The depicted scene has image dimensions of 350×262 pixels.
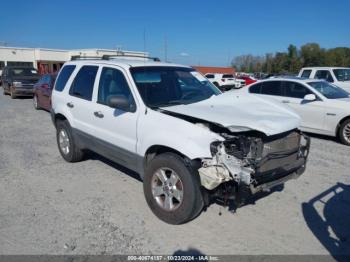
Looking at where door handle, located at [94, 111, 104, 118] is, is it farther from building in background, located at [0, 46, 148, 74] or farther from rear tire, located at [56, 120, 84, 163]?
building in background, located at [0, 46, 148, 74]

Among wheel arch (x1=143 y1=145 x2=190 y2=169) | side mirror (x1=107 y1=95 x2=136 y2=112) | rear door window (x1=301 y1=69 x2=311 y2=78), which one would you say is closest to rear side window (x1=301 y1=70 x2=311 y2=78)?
rear door window (x1=301 y1=69 x2=311 y2=78)

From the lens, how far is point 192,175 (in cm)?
348

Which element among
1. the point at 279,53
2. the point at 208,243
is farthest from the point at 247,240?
the point at 279,53

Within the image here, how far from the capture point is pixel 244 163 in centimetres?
343

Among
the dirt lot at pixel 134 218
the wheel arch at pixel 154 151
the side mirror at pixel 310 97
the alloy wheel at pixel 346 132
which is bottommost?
the dirt lot at pixel 134 218

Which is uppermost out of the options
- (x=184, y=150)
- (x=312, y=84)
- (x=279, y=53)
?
(x=279, y=53)

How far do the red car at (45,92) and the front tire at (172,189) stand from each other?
9.23 metres

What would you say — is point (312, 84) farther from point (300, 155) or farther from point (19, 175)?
point (19, 175)

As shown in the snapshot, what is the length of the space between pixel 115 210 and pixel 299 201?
2.59m

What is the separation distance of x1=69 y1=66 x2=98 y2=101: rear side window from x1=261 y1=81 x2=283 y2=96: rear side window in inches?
235

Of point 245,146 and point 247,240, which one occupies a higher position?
point 245,146

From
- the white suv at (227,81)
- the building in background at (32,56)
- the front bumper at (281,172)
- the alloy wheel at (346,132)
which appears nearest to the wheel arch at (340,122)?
the alloy wheel at (346,132)

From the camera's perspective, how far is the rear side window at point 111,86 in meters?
4.48

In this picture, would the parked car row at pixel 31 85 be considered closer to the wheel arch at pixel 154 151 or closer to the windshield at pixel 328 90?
the wheel arch at pixel 154 151
